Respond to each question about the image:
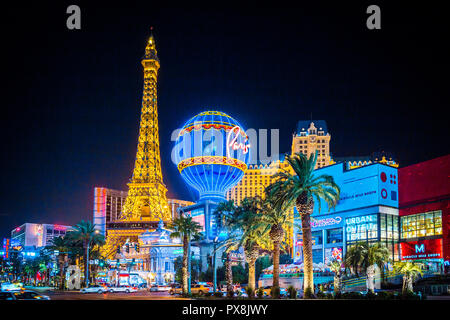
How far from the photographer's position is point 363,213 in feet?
274

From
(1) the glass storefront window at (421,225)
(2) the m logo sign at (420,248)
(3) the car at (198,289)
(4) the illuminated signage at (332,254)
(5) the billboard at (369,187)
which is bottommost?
(3) the car at (198,289)

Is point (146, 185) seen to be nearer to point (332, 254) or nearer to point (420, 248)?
point (332, 254)

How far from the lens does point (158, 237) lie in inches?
3893

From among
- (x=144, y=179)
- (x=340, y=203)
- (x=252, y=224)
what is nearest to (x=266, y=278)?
(x=340, y=203)

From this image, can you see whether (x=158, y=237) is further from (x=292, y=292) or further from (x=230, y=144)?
(x=292, y=292)

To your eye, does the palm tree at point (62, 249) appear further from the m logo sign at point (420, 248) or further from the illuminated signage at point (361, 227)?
the m logo sign at point (420, 248)

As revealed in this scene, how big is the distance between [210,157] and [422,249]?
50.2 m

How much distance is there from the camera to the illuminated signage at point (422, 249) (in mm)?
77812

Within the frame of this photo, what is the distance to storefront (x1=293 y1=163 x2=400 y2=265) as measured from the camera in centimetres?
8162

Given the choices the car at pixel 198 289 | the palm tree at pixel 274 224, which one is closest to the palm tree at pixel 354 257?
the car at pixel 198 289

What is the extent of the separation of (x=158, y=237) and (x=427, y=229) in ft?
159

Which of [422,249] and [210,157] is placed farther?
[210,157]

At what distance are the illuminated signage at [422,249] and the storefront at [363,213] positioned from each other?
1.28 m

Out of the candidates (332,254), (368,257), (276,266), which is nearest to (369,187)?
(332,254)
